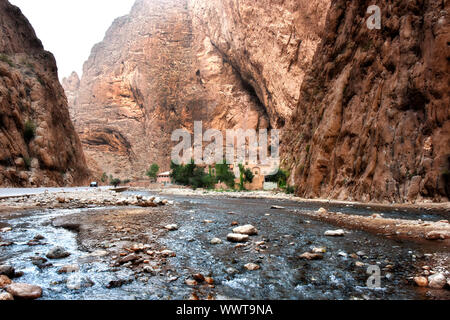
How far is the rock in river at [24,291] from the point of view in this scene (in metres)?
1.96

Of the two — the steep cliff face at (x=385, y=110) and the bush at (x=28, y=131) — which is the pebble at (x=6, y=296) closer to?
the steep cliff face at (x=385, y=110)

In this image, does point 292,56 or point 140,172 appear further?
point 140,172

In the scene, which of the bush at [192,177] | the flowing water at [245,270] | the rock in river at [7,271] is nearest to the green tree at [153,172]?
the bush at [192,177]

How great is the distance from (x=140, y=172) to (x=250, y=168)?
41.1 metres

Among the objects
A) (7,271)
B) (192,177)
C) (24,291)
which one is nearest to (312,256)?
(24,291)

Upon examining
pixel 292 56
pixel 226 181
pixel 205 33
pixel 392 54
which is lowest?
pixel 226 181

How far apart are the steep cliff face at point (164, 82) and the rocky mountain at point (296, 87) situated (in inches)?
14.9

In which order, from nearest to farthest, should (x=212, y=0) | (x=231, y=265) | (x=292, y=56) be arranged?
(x=231, y=265), (x=292, y=56), (x=212, y=0)

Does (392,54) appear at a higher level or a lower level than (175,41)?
lower

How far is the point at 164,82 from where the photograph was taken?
77.9 m

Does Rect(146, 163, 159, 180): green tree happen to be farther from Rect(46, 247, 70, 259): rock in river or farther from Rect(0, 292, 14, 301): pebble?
Rect(0, 292, 14, 301): pebble

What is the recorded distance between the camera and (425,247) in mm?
3781
